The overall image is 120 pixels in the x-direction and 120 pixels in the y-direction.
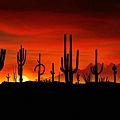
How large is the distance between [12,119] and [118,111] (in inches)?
123

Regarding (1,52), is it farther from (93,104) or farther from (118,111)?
(118,111)

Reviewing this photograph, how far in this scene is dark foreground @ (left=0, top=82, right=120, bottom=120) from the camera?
34.8 feet

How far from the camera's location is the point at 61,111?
1077 cm

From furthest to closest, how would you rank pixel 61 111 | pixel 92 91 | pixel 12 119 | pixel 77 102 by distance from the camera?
pixel 92 91 → pixel 77 102 → pixel 61 111 → pixel 12 119

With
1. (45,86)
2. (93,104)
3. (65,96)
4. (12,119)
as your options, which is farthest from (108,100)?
(12,119)

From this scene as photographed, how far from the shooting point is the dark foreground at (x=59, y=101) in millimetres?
10594

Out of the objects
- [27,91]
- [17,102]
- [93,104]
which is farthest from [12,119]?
[93,104]

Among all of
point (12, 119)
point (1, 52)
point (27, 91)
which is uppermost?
point (1, 52)

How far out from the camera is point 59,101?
11.4 m

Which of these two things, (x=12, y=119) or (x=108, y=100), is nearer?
(x=12, y=119)

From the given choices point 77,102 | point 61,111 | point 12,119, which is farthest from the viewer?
point 77,102

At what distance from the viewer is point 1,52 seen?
12422 millimetres

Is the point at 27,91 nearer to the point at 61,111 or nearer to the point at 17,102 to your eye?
the point at 17,102

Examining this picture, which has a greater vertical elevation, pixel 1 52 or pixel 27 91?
pixel 1 52
